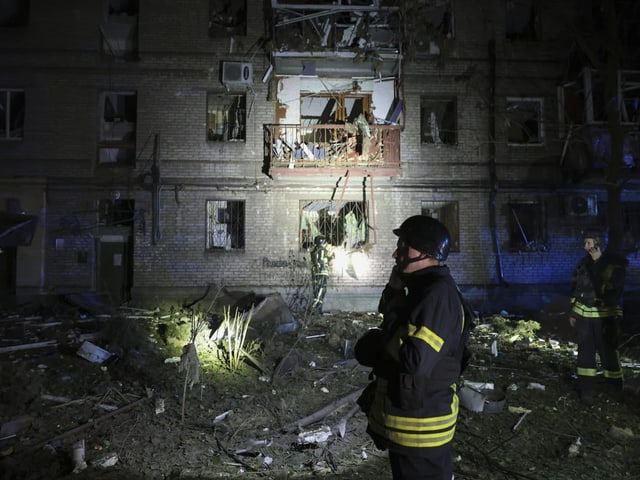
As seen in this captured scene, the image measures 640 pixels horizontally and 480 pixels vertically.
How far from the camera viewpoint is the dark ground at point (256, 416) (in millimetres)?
3734

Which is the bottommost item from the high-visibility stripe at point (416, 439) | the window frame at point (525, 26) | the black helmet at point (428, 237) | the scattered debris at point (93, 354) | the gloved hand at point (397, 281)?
the scattered debris at point (93, 354)

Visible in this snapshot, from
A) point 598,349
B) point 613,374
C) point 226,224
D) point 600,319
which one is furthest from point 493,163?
point 226,224

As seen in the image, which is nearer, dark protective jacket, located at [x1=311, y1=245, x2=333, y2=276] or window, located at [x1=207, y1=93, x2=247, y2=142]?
dark protective jacket, located at [x1=311, y1=245, x2=333, y2=276]

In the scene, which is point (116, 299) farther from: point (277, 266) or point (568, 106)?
point (568, 106)

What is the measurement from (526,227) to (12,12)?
16672 mm

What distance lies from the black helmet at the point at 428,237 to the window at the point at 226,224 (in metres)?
9.72

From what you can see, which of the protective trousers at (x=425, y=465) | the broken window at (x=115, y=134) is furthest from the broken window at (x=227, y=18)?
the protective trousers at (x=425, y=465)

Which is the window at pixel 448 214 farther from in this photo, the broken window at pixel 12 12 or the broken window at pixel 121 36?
the broken window at pixel 12 12

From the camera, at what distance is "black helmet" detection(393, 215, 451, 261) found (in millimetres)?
2373

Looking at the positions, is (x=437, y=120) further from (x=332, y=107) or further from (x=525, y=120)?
(x=332, y=107)

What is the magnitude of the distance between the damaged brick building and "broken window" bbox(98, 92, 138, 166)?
5 centimetres

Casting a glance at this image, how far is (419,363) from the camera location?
202 centimetres

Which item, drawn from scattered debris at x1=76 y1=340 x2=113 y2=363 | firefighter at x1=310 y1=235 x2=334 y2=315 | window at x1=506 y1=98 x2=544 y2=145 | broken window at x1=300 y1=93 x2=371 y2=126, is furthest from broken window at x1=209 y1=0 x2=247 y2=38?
scattered debris at x1=76 y1=340 x2=113 y2=363

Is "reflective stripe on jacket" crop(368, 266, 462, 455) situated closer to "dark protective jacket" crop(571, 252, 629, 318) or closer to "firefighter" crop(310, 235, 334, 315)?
"dark protective jacket" crop(571, 252, 629, 318)
